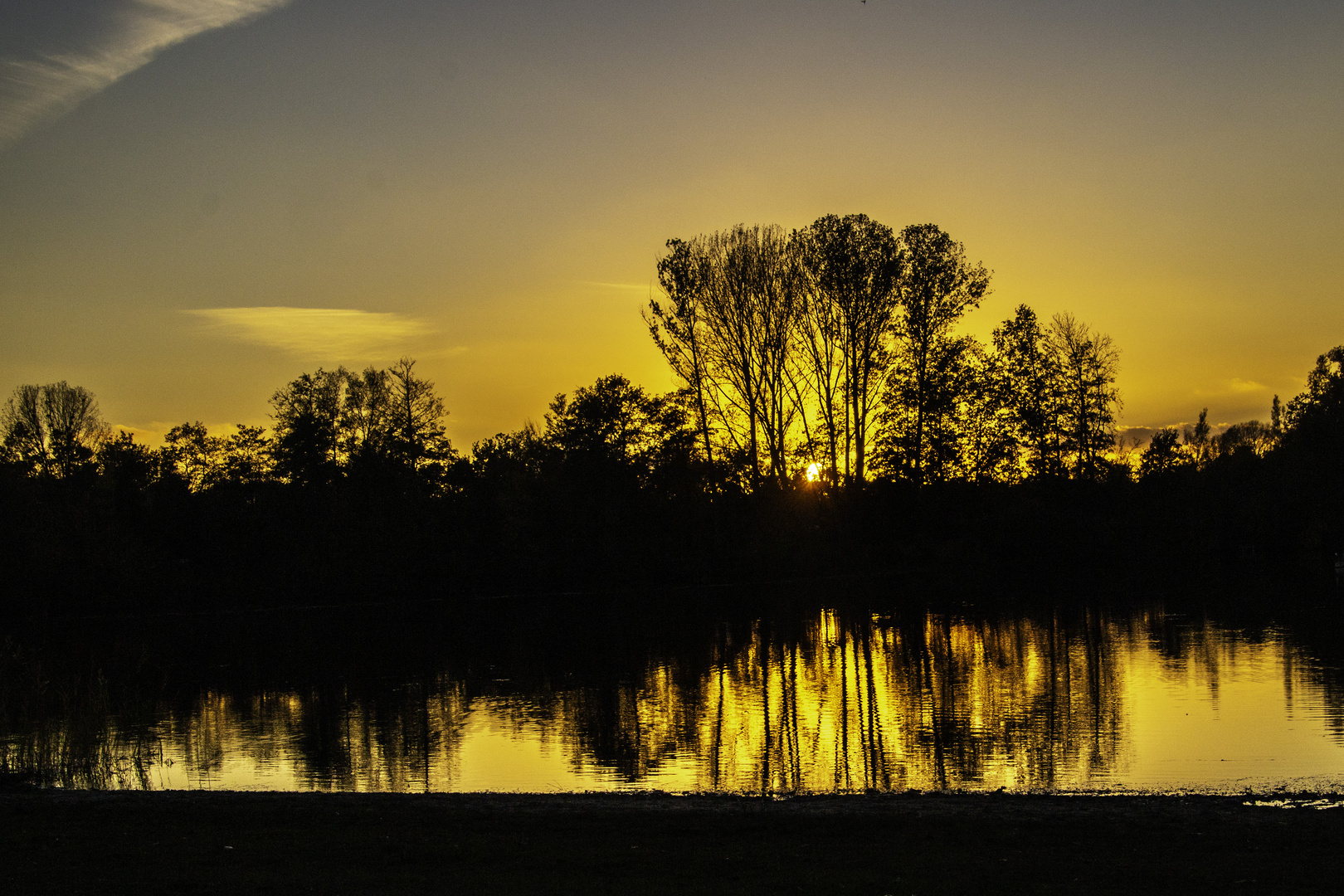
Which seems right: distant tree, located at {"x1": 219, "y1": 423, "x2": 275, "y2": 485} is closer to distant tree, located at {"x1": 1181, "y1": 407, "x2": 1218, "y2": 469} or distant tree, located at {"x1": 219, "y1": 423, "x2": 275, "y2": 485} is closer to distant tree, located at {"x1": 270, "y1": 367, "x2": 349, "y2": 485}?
distant tree, located at {"x1": 270, "y1": 367, "x2": 349, "y2": 485}

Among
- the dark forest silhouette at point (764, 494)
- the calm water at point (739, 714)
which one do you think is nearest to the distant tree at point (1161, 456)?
the dark forest silhouette at point (764, 494)

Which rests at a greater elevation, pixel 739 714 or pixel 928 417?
pixel 928 417

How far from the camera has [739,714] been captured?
23.0 metres

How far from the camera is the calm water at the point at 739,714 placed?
16984mm

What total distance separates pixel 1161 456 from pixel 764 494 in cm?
2536

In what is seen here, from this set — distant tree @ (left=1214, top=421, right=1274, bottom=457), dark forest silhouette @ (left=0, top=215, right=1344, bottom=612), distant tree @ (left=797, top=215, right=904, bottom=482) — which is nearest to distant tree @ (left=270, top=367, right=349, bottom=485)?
dark forest silhouette @ (left=0, top=215, right=1344, bottom=612)

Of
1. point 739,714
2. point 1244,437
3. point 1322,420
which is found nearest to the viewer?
point 739,714

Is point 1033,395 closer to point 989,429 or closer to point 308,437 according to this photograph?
point 989,429

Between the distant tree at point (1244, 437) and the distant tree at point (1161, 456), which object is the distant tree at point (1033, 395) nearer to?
the distant tree at point (1161, 456)

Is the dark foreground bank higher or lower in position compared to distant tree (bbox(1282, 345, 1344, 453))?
lower

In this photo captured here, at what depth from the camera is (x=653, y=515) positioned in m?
68.6

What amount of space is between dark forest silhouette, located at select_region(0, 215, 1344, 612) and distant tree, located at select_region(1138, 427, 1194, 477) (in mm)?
164

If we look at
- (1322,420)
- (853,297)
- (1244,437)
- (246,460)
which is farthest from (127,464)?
(1244,437)

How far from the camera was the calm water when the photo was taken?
55.7 feet
